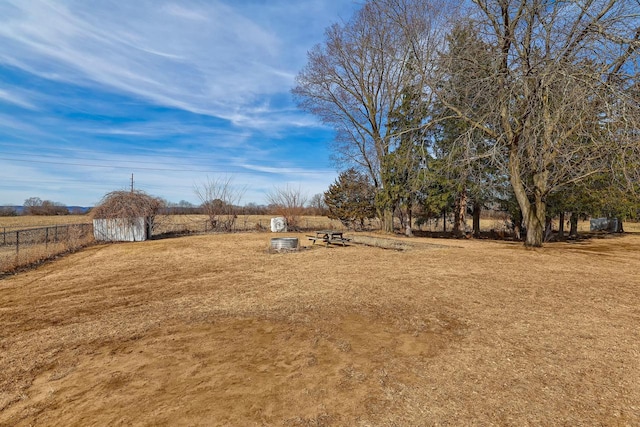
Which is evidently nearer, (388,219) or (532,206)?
(532,206)

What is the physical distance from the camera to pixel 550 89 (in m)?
7.95

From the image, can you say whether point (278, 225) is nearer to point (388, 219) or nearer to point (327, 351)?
point (388, 219)

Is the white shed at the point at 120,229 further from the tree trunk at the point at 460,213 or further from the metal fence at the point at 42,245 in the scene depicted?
the tree trunk at the point at 460,213

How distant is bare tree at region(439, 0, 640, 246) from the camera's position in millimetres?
6770

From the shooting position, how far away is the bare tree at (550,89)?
22.2ft

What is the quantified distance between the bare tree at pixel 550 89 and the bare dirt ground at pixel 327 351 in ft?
11.7

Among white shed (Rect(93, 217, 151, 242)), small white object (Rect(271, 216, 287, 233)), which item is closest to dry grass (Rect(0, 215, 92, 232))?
white shed (Rect(93, 217, 151, 242))

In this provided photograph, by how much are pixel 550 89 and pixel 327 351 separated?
8658 millimetres

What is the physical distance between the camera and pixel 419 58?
11453mm

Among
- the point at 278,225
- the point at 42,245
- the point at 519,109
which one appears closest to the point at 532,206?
the point at 519,109

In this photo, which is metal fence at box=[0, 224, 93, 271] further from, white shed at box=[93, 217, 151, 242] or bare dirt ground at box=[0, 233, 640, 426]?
bare dirt ground at box=[0, 233, 640, 426]

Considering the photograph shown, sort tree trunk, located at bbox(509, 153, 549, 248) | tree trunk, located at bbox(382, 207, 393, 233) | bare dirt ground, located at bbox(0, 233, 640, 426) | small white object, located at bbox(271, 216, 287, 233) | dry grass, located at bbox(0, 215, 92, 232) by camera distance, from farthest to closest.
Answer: dry grass, located at bbox(0, 215, 92, 232) → small white object, located at bbox(271, 216, 287, 233) → tree trunk, located at bbox(382, 207, 393, 233) → tree trunk, located at bbox(509, 153, 549, 248) → bare dirt ground, located at bbox(0, 233, 640, 426)

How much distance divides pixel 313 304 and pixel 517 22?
1042 centimetres

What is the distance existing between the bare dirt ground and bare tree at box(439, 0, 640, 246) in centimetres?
356
